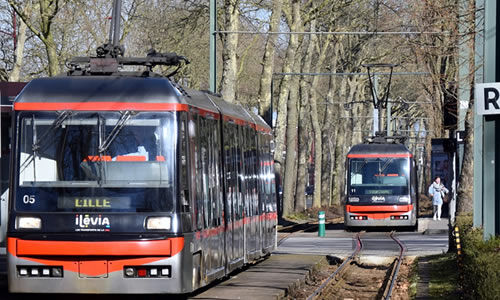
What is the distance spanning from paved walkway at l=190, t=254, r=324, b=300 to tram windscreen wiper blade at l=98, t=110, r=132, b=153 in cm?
280

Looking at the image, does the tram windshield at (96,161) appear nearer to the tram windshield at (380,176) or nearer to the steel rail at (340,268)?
the steel rail at (340,268)

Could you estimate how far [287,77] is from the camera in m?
45.0

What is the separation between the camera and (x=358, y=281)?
22.4 m

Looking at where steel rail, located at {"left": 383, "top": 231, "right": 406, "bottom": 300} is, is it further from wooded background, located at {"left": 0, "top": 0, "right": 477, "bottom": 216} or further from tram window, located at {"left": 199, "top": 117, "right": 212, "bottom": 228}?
tram window, located at {"left": 199, "top": 117, "right": 212, "bottom": 228}

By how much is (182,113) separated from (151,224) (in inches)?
58.6

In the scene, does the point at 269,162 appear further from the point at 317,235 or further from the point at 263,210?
the point at 317,235

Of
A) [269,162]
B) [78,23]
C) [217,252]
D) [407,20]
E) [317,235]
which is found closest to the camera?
[217,252]

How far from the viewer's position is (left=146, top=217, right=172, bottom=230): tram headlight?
13.4 meters

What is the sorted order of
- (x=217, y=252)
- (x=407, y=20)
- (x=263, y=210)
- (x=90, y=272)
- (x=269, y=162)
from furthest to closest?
(x=407, y=20)
(x=269, y=162)
(x=263, y=210)
(x=217, y=252)
(x=90, y=272)

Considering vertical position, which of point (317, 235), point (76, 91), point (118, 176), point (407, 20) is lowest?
point (317, 235)

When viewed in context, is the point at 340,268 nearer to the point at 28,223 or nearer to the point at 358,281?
the point at 358,281

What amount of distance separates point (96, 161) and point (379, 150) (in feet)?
83.2

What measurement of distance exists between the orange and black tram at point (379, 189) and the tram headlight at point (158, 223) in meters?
24.8

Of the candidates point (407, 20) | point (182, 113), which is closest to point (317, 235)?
point (407, 20)
